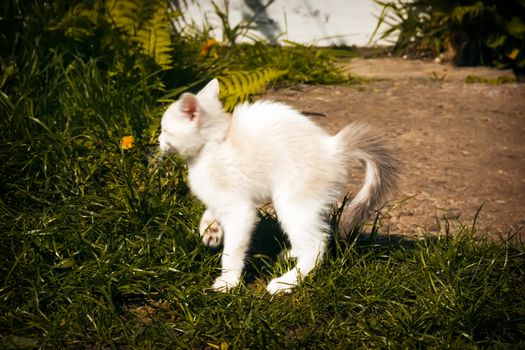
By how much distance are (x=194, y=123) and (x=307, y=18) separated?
3.88 m

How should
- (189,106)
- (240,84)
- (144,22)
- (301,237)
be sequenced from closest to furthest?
(301,237)
(189,106)
(240,84)
(144,22)

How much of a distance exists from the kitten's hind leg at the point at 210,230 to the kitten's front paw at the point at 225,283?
291 mm

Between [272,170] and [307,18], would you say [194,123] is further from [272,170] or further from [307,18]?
[307,18]

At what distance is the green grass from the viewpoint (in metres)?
2.73

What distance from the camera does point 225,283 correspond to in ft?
9.71

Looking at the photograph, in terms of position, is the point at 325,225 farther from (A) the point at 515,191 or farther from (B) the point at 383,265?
(A) the point at 515,191

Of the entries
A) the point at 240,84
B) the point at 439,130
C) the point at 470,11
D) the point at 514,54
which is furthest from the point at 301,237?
the point at 514,54

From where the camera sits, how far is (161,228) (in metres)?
3.22

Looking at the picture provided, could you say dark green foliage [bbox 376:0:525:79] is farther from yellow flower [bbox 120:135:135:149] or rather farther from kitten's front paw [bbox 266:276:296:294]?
kitten's front paw [bbox 266:276:296:294]

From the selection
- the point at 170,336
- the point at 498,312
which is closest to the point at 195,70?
the point at 170,336

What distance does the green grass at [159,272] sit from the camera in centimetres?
273

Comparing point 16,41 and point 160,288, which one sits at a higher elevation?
point 16,41

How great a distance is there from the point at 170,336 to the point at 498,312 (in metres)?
1.45

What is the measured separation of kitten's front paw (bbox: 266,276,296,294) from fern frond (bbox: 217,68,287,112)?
5.36 feet
